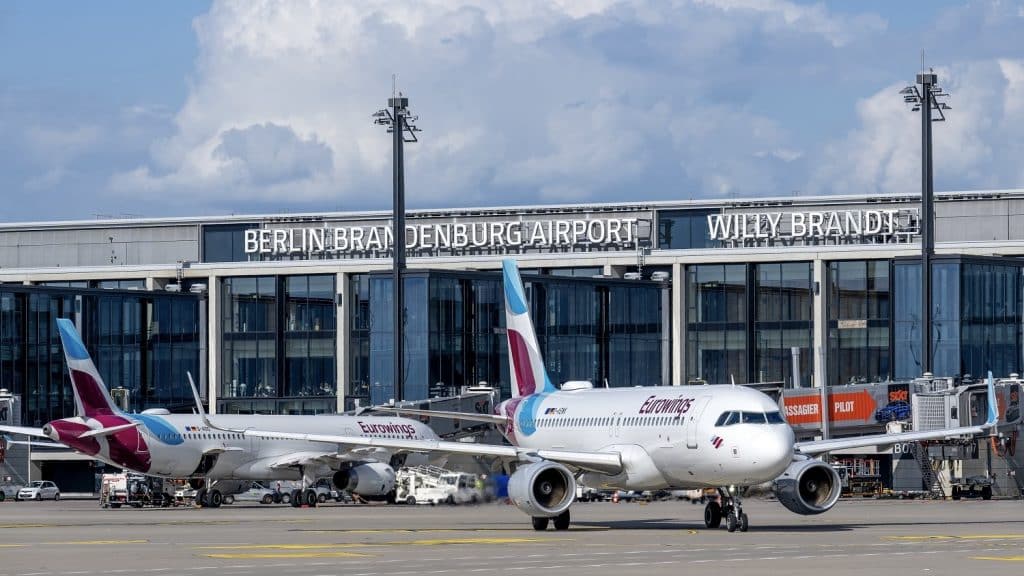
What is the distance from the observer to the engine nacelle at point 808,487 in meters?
50.0

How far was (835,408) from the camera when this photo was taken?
93375mm

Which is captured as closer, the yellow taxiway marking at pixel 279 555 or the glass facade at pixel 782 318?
the yellow taxiway marking at pixel 279 555

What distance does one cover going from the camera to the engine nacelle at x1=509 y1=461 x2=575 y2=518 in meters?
48.9

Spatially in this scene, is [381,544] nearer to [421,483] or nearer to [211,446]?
[211,446]

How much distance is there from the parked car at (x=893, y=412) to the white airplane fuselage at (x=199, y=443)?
2600cm

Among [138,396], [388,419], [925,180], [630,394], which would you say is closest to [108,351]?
[138,396]

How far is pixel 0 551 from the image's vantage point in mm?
41594

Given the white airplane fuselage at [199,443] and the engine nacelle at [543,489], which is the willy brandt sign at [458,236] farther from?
the engine nacelle at [543,489]

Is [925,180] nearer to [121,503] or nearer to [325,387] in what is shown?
[121,503]

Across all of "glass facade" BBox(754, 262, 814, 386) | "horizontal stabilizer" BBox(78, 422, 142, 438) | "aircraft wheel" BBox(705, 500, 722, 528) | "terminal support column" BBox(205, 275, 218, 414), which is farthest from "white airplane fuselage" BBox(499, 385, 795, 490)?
"terminal support column" BBox(205, 275, 218, 414)

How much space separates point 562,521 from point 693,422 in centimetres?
505

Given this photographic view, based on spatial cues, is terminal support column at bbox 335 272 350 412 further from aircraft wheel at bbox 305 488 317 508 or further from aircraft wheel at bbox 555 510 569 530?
aircraft wheel at bbox 555 510 569 530

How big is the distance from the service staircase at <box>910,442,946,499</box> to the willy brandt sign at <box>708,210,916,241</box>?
31.2 m

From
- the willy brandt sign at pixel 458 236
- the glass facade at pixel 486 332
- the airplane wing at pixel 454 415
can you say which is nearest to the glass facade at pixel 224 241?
the willy brandt sign at pixel 458 236
